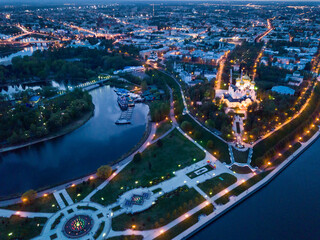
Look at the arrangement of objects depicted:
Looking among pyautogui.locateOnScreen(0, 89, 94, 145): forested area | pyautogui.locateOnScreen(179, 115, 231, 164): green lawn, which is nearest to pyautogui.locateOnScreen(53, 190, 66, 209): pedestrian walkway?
pyautogui.locateOnScreen(0, 89, 94, 145): forested area

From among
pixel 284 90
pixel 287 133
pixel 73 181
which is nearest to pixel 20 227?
pixel 73 181

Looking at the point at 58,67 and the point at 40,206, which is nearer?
the point at 40,206

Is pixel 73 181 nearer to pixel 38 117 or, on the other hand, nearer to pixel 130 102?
pixel 38 117

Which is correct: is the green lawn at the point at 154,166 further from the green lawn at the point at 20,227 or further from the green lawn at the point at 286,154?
the green lawn at the point at 286,154

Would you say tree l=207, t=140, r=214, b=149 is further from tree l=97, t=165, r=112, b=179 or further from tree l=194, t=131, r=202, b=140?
tree l=97, t=165, r=112, b=179

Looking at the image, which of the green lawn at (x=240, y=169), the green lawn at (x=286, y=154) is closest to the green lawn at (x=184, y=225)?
the green lawn at (x=240, y=169)

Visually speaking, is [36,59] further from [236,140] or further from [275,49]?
[275,49]
